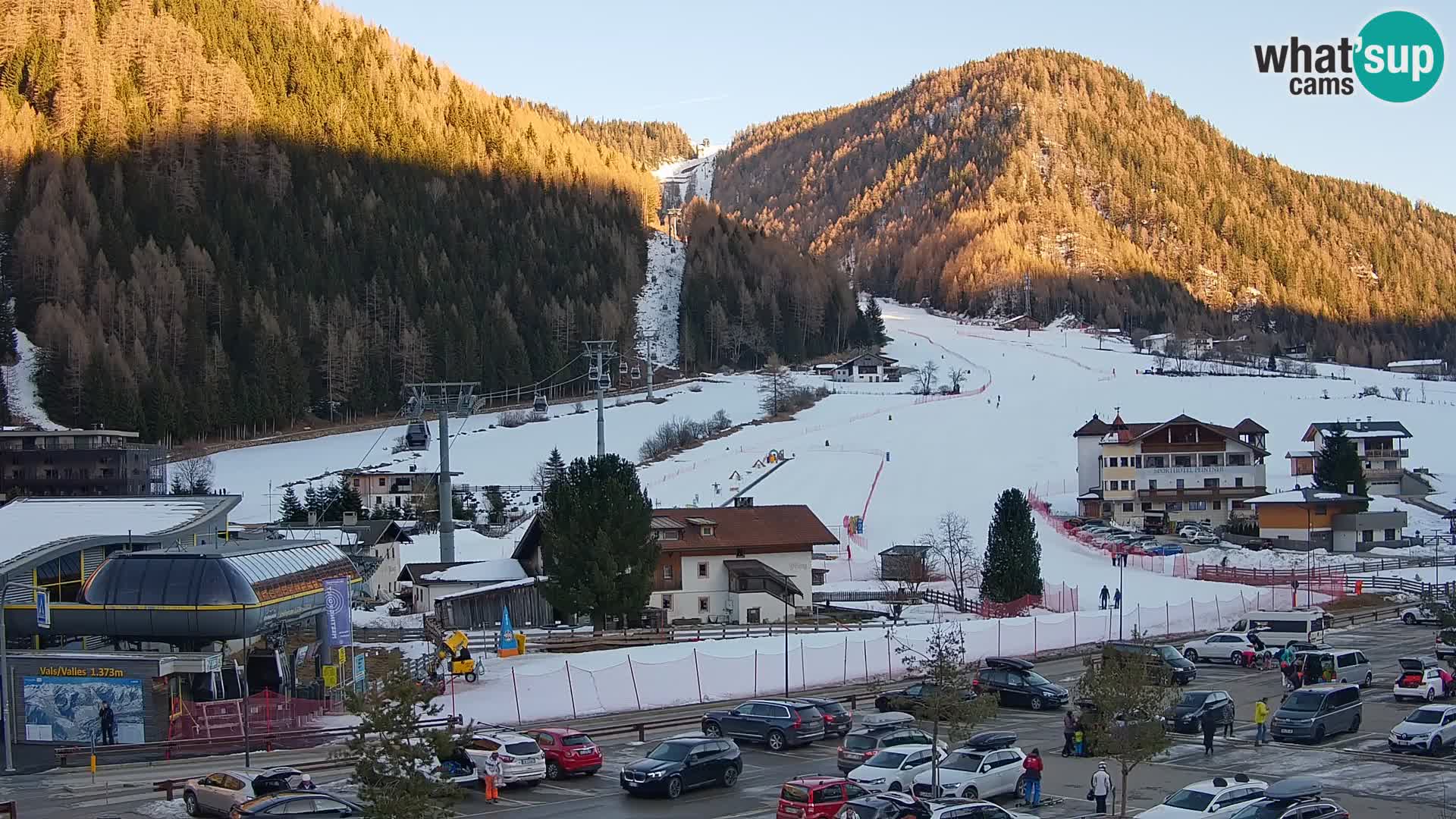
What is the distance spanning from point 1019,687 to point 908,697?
5644 mm

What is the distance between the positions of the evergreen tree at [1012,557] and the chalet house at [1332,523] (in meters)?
19.7

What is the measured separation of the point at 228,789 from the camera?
825 inches

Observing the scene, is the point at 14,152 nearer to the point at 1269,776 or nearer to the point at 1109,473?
the point at 1109,473

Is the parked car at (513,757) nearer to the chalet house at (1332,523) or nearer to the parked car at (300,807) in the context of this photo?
the parked car at (300,807)

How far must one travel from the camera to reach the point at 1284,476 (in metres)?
80.6

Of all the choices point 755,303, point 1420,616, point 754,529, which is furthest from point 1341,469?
point 755,303

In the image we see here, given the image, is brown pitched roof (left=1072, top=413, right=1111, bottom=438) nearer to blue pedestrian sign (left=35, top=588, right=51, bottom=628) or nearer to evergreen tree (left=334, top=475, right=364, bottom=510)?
evergreen tree (left=334, top=475, right=364, bottom=510)

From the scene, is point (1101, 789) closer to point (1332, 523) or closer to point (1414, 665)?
point (1414, 665)

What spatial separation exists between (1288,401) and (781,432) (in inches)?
1729

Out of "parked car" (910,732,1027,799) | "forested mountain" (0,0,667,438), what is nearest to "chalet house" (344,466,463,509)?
"forested mountain" (0,0,667,438)

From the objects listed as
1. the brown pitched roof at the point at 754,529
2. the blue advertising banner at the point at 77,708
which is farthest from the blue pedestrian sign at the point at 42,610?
the brown pitched roof at the point at 754,529

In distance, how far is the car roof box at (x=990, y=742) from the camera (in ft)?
78.6

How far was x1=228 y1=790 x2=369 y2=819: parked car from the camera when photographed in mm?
19312

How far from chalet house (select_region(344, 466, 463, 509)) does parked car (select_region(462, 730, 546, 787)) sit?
5899cm
